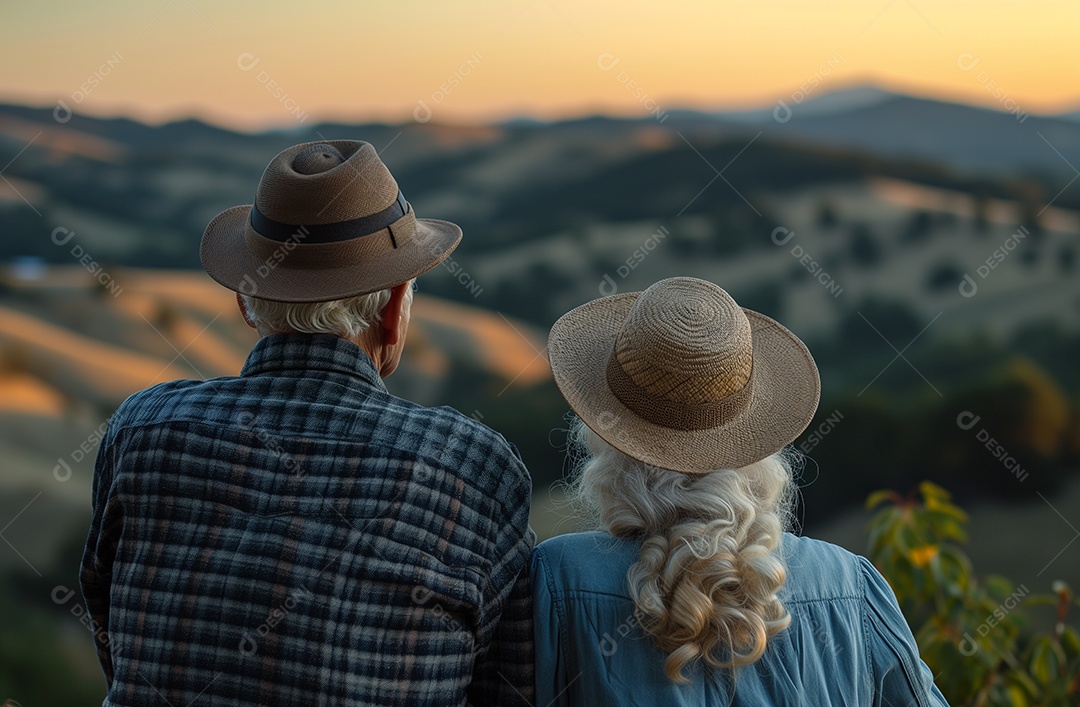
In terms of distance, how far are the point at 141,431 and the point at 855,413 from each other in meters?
2.59

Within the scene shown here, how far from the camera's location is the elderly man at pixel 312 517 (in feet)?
4.10

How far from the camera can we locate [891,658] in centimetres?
139

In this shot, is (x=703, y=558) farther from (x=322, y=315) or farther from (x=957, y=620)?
(x=957, y=620)

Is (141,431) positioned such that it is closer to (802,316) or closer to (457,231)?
(457,231)

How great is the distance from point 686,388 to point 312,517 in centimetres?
56

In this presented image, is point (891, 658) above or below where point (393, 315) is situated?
below

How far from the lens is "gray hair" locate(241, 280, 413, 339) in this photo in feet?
4.67

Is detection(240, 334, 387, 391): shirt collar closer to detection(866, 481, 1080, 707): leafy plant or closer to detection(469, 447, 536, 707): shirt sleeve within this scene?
A: detection(469, 447, 536, 707): shirt sleeve

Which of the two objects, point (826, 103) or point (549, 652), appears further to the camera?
point (826, 103)

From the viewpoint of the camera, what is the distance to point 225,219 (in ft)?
5.55

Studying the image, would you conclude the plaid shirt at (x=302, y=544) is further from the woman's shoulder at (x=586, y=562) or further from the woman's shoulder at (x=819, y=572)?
the woman's shoulder at (x=819, y=572)

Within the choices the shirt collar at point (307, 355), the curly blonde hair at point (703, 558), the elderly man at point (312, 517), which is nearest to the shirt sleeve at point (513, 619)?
the elderly man at point (312, 517)

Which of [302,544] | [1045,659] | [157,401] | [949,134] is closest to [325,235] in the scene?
[157,401]

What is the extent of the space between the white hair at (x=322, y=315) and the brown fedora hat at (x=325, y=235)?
0.12ft
